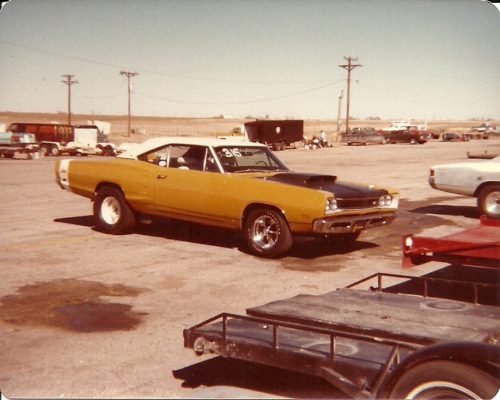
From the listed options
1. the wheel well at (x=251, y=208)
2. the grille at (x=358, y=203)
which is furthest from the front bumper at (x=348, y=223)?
the wheel well at (x=251, y=208)

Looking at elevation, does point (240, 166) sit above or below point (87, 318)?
above

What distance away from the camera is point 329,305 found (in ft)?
15.8

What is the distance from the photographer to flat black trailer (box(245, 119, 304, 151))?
5306cm

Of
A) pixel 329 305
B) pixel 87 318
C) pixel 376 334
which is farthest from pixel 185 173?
pixel 376 334

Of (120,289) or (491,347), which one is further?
(120,289)

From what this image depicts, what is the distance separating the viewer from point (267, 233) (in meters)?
9.13

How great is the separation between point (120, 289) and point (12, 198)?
9.54 m

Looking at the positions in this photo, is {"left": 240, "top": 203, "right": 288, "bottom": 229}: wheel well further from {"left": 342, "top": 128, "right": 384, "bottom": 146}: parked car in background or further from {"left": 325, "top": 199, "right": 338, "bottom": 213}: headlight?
{"left": 342, "top": 128, "right": 384, "bottom": 146}: parked car in background

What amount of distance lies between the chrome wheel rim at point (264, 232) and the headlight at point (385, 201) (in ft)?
5.08

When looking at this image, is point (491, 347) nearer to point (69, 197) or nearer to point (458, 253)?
point (458, 253)

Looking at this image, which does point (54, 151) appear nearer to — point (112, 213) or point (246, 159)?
point (112, 213)

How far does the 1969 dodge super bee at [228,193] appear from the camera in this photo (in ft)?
28.7

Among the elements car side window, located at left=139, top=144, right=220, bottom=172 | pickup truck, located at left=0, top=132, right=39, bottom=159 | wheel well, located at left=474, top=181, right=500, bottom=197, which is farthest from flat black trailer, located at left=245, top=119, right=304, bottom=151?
car side window, located at left=139, top=144, right=220, bottom=172

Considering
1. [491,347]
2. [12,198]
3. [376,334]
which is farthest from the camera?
[12,198]
